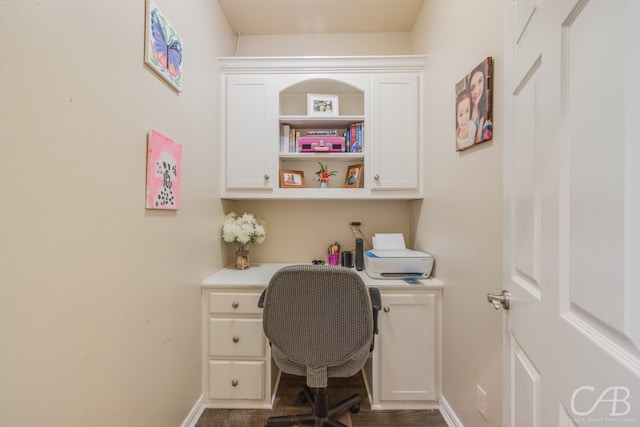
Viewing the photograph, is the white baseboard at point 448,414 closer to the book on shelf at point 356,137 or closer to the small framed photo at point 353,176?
the small framed photo at point 353,176

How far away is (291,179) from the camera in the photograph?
2.03 metres

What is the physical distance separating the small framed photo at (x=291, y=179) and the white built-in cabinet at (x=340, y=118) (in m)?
0.07

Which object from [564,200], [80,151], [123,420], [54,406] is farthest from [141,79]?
[564,200]

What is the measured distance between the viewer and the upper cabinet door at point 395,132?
1.87 meters

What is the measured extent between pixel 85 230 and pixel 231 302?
96cm

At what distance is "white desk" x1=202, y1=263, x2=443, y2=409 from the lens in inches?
61.8

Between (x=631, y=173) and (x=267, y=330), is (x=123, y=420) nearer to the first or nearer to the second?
(x=267, y=330)

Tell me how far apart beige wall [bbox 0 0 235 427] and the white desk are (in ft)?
0.78

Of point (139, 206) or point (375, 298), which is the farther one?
point (375, 298)

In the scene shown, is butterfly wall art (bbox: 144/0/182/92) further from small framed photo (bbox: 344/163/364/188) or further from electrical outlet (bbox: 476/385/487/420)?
electrical outlet (bbox: 476/385/487/420)

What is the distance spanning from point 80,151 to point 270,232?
60.2 inches

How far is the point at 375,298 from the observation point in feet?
4.45

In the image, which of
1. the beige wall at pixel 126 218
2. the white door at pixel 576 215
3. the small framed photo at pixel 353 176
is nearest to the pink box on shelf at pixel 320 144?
the small framed photo at pixel 353 176
